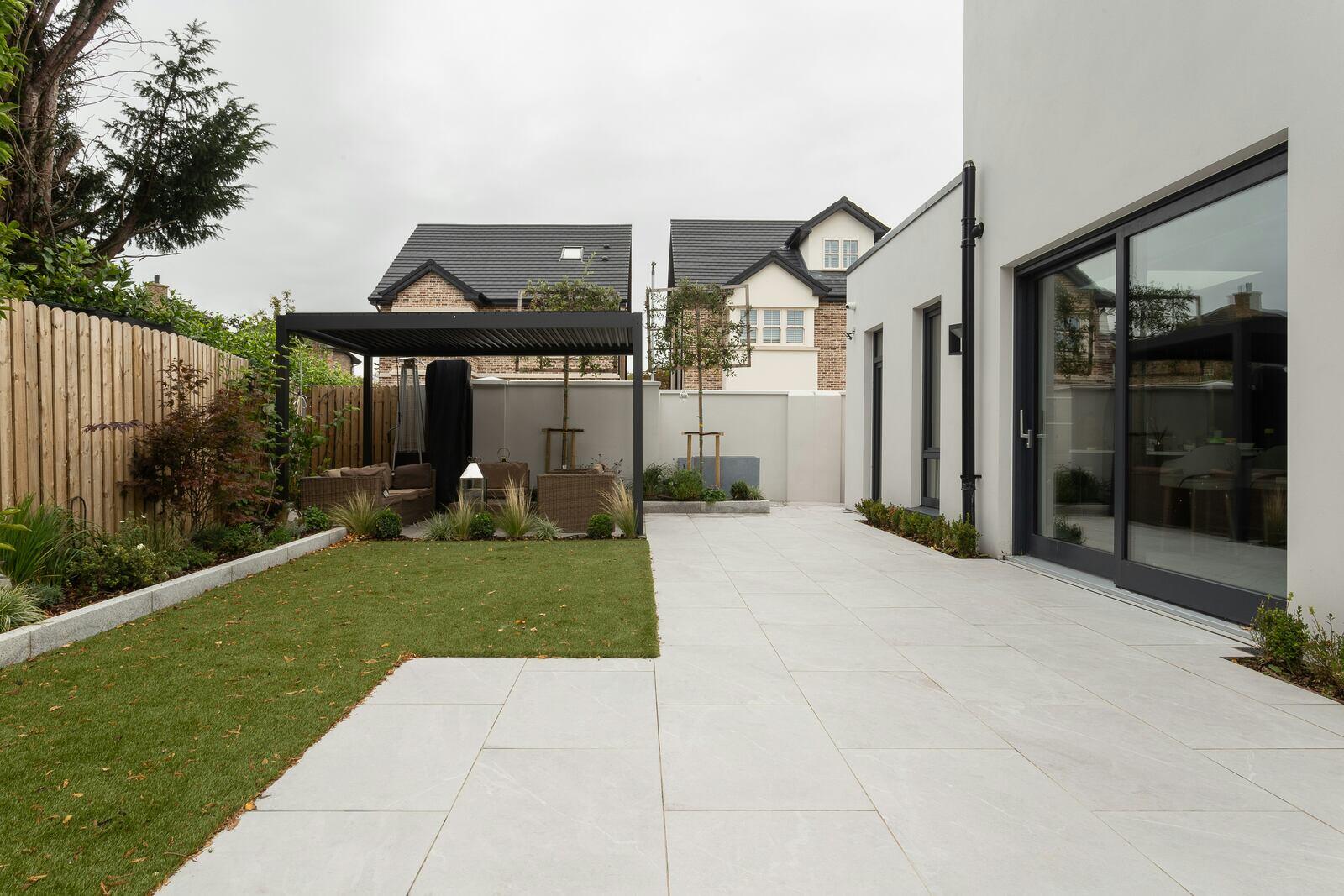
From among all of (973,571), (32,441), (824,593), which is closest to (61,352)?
(32,441)

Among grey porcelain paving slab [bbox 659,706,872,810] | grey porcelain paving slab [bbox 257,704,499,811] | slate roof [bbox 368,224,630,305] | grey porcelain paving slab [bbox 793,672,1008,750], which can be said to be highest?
slate roof [bbox 368,224,630,305]

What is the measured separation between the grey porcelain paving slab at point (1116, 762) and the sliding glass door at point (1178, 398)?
1.96 meters

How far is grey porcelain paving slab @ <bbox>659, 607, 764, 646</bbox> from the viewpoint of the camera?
383 cm

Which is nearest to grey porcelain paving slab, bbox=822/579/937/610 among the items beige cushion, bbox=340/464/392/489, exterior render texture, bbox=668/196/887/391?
beige cushion, bbox=340/464/392/489

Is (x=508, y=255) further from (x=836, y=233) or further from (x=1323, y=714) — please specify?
(x=1323, y=714)

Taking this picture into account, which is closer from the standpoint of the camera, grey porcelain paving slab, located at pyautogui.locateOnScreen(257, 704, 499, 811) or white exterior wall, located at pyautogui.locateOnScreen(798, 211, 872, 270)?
grey porcelain paving slab, located at pyautogui.locateOnScreen(257, 704, 499, 811)

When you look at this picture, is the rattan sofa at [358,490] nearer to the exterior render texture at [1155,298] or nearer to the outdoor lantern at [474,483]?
the outdoor lantern at [474,483]

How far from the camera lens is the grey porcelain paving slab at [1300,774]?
6.91 feet

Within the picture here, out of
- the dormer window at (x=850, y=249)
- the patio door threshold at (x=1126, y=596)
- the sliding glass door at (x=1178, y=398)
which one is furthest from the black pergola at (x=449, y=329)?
the dormer window at (x=850, y=249)

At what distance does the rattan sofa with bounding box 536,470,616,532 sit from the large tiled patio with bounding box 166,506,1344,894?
14.6 ft

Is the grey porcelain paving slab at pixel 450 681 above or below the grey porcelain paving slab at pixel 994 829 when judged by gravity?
above

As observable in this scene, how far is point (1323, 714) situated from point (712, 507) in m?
8.19

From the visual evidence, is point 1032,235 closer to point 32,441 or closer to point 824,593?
point 824,593

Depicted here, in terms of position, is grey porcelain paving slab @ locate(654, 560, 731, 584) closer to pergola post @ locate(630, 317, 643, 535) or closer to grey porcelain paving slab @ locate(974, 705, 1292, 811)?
pergola post @ locate(630, 317, 643, 535)
